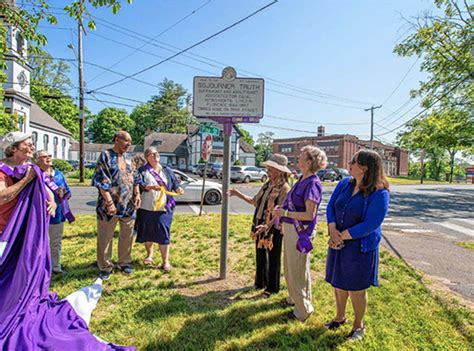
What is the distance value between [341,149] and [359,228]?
62411 millimetres

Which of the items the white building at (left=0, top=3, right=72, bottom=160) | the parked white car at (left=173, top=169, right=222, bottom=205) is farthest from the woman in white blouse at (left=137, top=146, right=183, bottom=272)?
the white building at (left=0, top=3, right=72, bottom=160)

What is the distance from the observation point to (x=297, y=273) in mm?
3055

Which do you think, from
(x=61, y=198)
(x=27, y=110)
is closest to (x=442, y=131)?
(x=61, y=198)

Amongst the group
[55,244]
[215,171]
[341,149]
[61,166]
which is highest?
[341,149]

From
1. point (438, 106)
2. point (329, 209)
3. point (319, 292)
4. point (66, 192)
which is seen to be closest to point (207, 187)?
point (66, 192)

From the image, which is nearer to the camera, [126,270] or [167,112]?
[126,270]

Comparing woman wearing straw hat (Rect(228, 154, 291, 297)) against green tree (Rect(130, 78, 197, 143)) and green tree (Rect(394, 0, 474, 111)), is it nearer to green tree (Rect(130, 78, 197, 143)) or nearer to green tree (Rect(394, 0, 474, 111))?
green tree (Rect(394, 0, 474, 111))

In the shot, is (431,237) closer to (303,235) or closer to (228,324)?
(303,235)

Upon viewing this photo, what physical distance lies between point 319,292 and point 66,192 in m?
4.02

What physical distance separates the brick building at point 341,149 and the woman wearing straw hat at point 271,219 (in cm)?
5373

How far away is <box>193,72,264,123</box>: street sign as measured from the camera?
390cm

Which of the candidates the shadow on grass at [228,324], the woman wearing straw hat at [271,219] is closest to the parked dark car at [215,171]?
the woman wearing straw hat at [271,219]

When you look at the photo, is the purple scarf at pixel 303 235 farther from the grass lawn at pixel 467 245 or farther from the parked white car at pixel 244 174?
A: the parked white car at pixel 244 174

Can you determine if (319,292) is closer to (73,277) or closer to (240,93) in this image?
(240,93)
